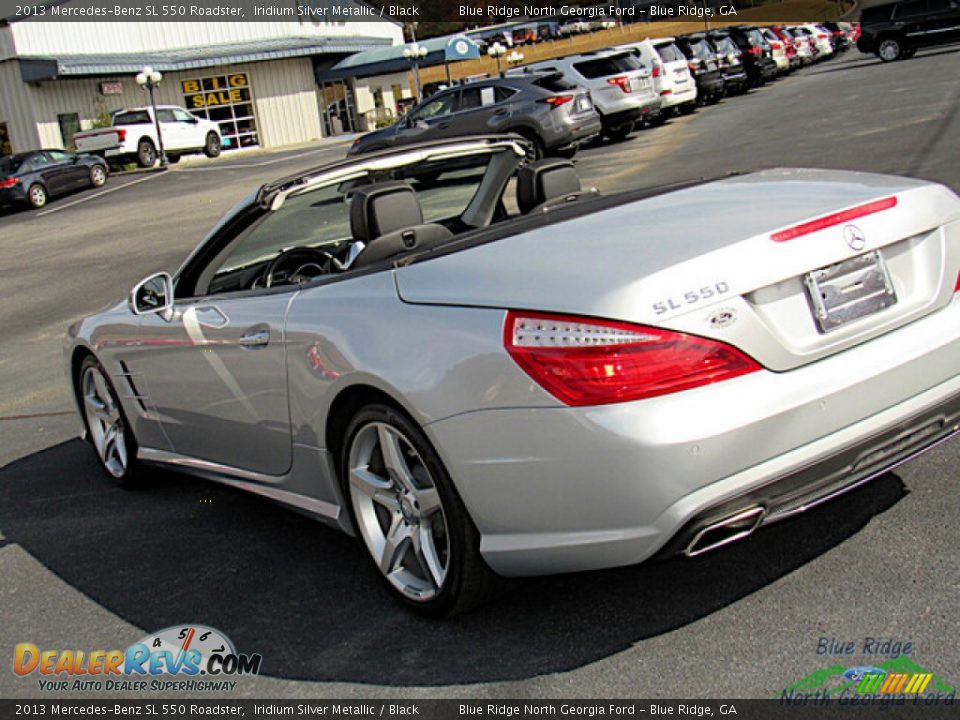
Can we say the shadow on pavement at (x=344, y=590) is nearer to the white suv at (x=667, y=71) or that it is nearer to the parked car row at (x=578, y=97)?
the parked car row at (x=578, y=97)

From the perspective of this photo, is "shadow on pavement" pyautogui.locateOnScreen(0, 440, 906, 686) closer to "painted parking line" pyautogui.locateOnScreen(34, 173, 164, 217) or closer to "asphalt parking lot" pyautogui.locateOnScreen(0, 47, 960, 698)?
"asphalt parking lot" pyautogui.locateOnScreen(0, 47, 960, 698)

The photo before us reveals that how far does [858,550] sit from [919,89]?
2223 centimetres

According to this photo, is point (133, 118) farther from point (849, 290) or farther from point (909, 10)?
point (849, 290)

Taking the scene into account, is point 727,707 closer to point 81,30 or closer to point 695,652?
point 695,652

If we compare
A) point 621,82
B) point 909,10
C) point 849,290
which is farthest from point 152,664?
point 909,10

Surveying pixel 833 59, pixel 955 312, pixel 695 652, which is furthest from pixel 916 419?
pixel 833 59

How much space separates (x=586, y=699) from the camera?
10.2ft

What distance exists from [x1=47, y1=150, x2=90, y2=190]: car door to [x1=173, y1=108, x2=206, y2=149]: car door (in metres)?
8.13

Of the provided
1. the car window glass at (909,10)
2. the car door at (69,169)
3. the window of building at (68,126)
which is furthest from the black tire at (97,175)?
the car window glass at (909,10)

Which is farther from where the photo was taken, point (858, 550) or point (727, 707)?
point (858, 550)

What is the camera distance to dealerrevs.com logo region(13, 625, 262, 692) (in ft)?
11.8

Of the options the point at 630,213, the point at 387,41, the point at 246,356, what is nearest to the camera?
the point at 630,213

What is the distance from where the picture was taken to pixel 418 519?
11.9 feet

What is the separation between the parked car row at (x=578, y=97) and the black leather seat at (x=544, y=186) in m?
14.6
